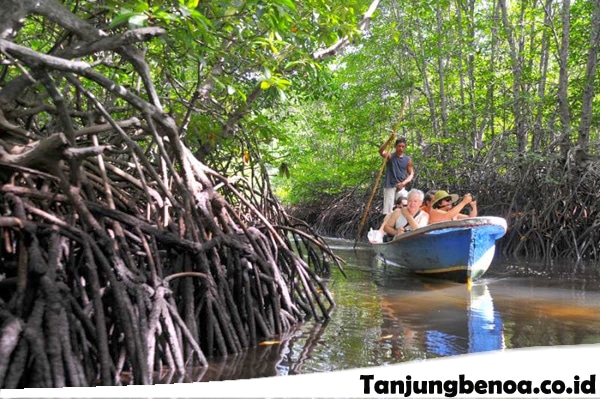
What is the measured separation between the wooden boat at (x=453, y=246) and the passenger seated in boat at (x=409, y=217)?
255 mm

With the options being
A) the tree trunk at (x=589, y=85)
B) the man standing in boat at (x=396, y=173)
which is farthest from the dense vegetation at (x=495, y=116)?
the man standing in boat at (x=396, y=173)

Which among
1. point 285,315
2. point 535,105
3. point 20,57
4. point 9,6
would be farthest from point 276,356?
point 535,105

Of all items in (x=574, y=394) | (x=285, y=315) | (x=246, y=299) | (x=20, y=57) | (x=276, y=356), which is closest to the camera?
(x=574, y=394)

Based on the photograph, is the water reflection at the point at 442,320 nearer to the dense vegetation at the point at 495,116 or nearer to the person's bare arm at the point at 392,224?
the person's bare arm at the point at 392,224

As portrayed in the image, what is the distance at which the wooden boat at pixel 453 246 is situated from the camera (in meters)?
6.06

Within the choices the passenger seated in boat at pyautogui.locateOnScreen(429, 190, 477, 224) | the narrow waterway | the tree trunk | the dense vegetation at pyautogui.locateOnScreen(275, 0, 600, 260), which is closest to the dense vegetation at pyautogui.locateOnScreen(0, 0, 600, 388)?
the narrow waterway

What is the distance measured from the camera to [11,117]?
140 inches

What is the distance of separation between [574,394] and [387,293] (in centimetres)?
354

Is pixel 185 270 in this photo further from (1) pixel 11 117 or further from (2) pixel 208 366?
(1) pixel 11 117

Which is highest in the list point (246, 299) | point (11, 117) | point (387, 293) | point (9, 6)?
point (9, 6)

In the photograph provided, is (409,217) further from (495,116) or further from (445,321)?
(495,116)

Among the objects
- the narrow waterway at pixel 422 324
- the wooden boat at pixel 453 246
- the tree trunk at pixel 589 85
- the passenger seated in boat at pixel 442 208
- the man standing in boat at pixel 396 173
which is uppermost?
the tree trunk at pixel 589 85

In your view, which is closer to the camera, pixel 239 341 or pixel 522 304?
pixel 239 341

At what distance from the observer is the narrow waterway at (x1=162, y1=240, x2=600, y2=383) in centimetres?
331
